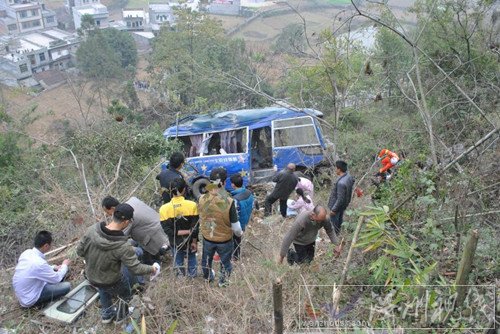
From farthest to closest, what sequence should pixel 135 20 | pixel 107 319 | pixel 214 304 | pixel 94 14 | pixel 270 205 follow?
1. pixel 135 20
2. pixel 94 14
3. pixel 270 205
4. pixel 107 319
5. pixel 214 304

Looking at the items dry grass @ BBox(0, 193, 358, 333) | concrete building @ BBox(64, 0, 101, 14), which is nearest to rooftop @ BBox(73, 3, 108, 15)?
concrete building @ BBox(64, 0, 101, 14)

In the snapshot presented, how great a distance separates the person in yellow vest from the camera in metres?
4.59

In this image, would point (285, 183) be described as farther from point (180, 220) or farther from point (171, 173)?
point (180, 220)

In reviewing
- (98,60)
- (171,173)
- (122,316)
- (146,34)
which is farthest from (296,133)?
(146,34)

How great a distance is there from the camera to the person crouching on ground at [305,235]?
4.60 meters

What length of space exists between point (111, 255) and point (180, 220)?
1.00m

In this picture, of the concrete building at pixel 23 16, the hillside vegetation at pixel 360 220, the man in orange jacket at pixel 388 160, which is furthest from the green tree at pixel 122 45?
the man in orange jacket at pixel 388 160

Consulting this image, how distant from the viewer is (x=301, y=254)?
497 cm

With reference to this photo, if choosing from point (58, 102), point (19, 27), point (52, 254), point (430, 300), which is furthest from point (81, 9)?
point (430, 300)

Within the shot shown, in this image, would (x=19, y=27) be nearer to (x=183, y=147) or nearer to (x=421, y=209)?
(x=183, y=147)

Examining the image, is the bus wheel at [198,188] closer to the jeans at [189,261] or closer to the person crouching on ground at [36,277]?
the jeans at [189,261]

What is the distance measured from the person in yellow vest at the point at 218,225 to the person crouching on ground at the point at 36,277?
5.01 ft

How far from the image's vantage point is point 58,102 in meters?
32.9

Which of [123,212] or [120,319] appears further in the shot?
[120,319]
